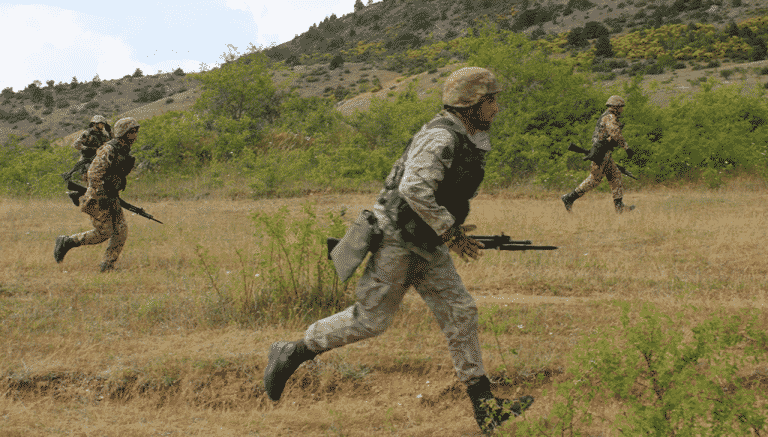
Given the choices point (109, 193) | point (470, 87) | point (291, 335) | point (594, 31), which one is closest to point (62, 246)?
point (109, 193)

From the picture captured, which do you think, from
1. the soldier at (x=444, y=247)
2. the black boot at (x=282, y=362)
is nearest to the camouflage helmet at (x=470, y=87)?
the soldier at (x=444, y=247)

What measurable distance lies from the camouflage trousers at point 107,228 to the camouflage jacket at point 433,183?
4835 millimetres

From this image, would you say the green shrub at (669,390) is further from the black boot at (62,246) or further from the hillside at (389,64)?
the hillside at (389,64)

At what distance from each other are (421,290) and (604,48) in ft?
158

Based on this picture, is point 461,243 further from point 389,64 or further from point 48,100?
point 48,100

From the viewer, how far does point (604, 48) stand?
46219mm

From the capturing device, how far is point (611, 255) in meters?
7.27

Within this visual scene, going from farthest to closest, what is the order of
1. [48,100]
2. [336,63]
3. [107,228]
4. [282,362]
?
[336,63], [48,100], [107,228], [282,362]

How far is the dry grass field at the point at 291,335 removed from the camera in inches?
140

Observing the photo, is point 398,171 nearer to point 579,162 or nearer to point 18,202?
point 579,162

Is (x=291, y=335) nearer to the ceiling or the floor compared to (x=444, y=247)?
nearer to the floor

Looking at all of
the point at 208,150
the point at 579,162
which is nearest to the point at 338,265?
the point at 579,162

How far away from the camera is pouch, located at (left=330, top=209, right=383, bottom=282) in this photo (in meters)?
3.14

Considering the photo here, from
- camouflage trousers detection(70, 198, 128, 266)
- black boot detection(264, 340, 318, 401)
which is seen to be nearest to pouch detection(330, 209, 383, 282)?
black boot detection(264, 340, 318, 401)
